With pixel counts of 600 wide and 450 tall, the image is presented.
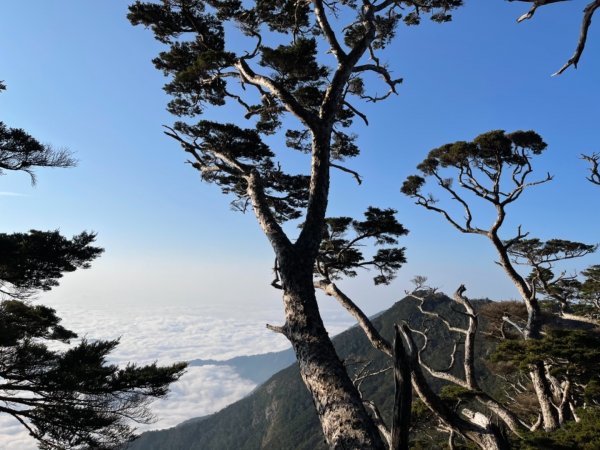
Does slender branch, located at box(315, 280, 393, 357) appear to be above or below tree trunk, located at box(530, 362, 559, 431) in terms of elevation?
above

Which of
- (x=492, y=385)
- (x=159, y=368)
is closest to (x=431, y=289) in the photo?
(x=159, y=368)

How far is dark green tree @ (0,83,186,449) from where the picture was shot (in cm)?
950

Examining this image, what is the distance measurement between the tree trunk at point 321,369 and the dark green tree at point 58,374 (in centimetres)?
681

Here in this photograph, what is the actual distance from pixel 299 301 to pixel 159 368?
9483 millimetres

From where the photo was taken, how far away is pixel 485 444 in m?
2.92

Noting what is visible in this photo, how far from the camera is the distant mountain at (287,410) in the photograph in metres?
118

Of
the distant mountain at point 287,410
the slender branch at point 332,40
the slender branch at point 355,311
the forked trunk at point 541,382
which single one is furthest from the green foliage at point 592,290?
the distant mountain at point 287,410

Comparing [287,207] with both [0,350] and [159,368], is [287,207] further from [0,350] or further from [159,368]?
[0,350]

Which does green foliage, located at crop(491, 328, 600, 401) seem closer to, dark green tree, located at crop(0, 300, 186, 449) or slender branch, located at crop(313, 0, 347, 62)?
slender branch, located at crop(313, 0, 347, 62)

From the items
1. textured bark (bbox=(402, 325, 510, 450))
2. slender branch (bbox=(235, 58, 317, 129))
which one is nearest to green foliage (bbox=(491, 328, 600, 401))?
textured bark (bbox=(402, 325, 510, 450))

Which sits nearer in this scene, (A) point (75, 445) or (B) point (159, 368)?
(A) point (75, 445)

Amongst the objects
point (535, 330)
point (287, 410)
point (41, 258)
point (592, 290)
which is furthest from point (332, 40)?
point (287, 410)

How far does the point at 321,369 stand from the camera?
371 cm

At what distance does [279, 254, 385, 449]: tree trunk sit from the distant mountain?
100865 mm
